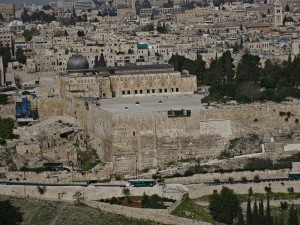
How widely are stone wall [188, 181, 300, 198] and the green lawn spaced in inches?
21.9

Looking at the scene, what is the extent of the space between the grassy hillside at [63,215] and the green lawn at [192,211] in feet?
3.33

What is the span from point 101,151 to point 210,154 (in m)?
4.45

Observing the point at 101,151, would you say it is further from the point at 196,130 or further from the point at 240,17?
the point at 240,17

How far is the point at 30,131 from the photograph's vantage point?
37.6 meters

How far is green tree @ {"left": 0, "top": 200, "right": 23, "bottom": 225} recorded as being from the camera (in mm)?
28013

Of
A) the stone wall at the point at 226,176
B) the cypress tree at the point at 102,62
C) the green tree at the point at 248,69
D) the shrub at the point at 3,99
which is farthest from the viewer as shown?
the cypress tree at the point at 102,62

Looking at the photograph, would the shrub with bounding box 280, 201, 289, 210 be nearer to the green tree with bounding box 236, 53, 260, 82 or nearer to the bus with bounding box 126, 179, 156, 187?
the bus with bounding box 126, 179, 156, 187

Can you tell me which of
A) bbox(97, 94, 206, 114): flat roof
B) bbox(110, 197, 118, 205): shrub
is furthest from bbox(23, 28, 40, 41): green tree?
bbox(110, 197, 118, 205): shrub

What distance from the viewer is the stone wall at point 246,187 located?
29694 millimetres

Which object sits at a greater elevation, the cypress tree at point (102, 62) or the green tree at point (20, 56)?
the cypress tree at point (102, 62)

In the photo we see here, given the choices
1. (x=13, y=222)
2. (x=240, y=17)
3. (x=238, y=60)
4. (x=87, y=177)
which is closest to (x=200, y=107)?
(x=87, y=177)

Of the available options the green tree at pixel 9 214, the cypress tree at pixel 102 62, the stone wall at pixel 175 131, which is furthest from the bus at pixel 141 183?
the cypress tree at pixel 102 62

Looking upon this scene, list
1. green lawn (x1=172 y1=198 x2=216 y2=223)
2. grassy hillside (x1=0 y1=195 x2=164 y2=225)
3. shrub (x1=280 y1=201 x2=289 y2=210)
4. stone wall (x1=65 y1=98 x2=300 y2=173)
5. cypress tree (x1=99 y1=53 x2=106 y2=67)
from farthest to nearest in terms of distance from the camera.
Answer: cypress tree (x1=99 y1=53 x2=106 y2=67) → stone wall (x1=65 y1=98 x2=300 y2=173) → shrub (x1=280 y1=201 x2=289 y2=210) → grassy hillside (x1=0 y1=195 x2=164 y2=225) → green lawn (x1=172 y1=198 x2=216 y2=223)

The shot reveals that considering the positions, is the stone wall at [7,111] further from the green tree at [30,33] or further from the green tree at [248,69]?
the green tree at [30,33]
